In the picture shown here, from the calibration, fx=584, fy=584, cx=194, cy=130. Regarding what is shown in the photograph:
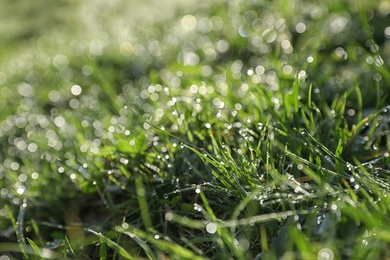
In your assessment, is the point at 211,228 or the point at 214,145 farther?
the point at 214,145

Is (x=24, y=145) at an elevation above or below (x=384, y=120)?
below

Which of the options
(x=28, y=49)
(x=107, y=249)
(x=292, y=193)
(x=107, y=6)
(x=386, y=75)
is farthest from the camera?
(x=107, y=6)

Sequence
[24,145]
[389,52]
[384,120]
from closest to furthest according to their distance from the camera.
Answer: [384,120], [389,52], [24,145]

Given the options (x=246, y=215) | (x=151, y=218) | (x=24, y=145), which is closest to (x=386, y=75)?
(x=246, y=215)

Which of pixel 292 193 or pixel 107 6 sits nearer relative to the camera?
pixel 292 193

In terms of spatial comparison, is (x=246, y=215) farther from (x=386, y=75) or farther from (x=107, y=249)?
(x=386, y=75)

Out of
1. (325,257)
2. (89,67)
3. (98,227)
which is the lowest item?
(89,67)

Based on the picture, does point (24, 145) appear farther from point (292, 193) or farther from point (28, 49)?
point (28, 49)
